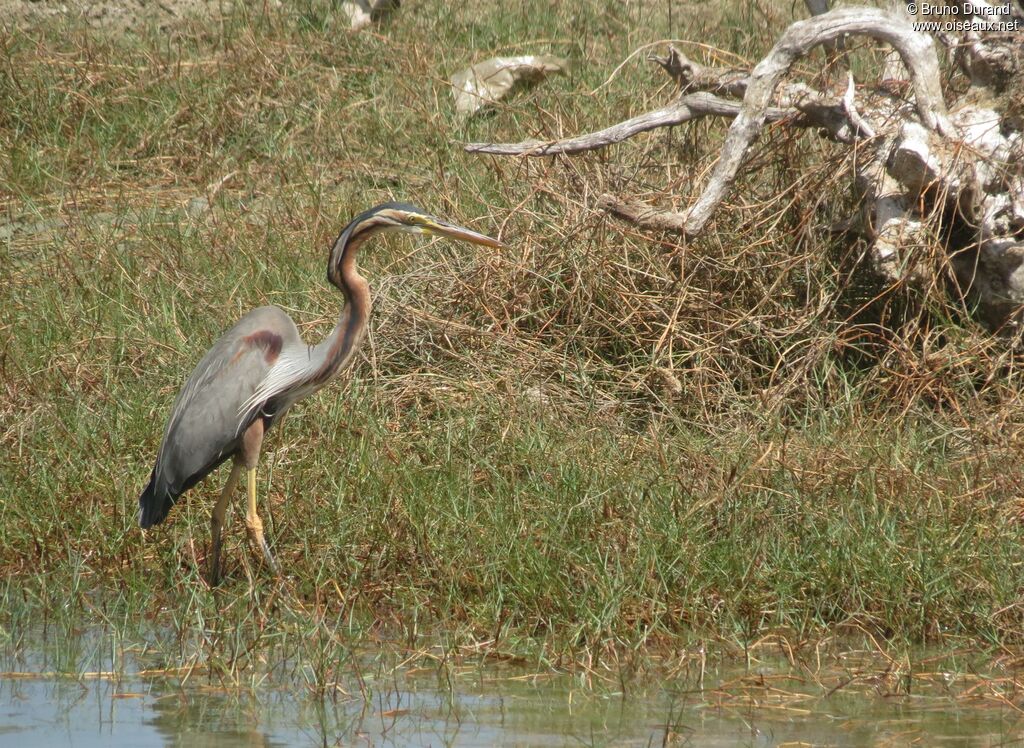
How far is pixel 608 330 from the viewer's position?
236 inches

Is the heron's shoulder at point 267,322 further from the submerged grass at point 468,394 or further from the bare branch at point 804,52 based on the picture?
the bare branch at point 804,52

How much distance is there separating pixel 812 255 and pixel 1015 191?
0.83 meters

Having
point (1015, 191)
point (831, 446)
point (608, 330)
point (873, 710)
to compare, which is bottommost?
point (873, 710)

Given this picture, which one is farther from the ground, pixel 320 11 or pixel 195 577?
pixel 320 11

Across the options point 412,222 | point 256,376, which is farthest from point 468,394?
point 256,376

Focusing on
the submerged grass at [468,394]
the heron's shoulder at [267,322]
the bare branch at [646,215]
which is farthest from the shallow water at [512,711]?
the bare branch at [646,215]

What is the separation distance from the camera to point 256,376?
4.84 m

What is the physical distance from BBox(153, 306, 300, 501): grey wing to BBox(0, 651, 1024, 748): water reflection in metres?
0.93

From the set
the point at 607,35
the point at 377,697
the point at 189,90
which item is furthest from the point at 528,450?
the point at 607,35

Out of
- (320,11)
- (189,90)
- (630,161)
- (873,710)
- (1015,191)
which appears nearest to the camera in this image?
(873,710)

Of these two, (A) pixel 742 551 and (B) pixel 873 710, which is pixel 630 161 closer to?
(A) pixel 742 551

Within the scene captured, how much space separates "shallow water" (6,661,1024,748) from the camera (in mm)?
3467

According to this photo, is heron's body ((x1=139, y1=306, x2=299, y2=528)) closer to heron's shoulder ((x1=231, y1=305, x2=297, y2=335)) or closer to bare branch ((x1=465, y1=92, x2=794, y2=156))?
heron's shoulder ((x1=231, y1=305, x2=297, y2=335))

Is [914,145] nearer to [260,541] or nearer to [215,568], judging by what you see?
[260,541]
